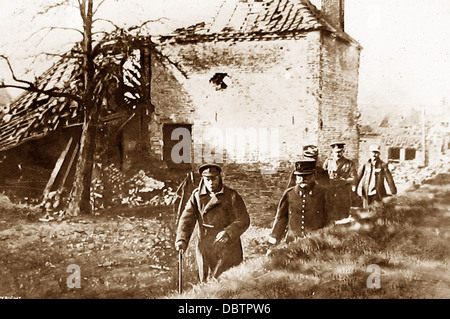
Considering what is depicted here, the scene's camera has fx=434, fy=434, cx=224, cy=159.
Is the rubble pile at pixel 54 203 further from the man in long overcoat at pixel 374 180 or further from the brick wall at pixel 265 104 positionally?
the man in long overcoat at pixel 374 180

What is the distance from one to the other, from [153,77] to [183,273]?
2.43 meters

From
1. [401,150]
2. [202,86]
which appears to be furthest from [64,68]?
[401,150]

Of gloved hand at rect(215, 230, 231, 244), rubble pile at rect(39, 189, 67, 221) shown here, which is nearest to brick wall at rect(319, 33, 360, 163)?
gloved hand at rect(215, 230, 231, 244)

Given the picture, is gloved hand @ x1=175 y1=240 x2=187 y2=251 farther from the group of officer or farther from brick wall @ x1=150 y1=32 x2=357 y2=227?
brick wall @ x1=150 y1=32 x2=357 y2=227

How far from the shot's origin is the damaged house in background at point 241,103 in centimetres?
520

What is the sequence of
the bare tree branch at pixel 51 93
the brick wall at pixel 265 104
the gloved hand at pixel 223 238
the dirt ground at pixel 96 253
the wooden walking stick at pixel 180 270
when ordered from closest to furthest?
the wooden walking stick at pixel 180 270 < the gloved hand at pixel 223 238 < the dirt ground at pixel 96 253 < the brick wall at pixel 265 104 < the bare tree branch at pixel 51 93

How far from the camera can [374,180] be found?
519 centimetres

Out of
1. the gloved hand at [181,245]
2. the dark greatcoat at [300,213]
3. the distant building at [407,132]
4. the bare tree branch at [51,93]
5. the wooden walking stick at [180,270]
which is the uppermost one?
the bare tree branch at [51,93]

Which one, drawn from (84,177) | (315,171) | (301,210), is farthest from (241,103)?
(84,177)

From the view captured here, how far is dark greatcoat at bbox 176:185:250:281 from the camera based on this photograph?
16.0ft

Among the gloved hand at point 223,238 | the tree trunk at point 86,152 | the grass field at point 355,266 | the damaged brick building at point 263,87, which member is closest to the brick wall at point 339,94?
the damaged brick building at point 263,87

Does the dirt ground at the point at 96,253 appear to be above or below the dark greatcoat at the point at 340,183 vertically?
below

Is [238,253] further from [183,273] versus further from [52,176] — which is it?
[52,176]

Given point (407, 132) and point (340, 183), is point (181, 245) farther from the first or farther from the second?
point (407, 132)
